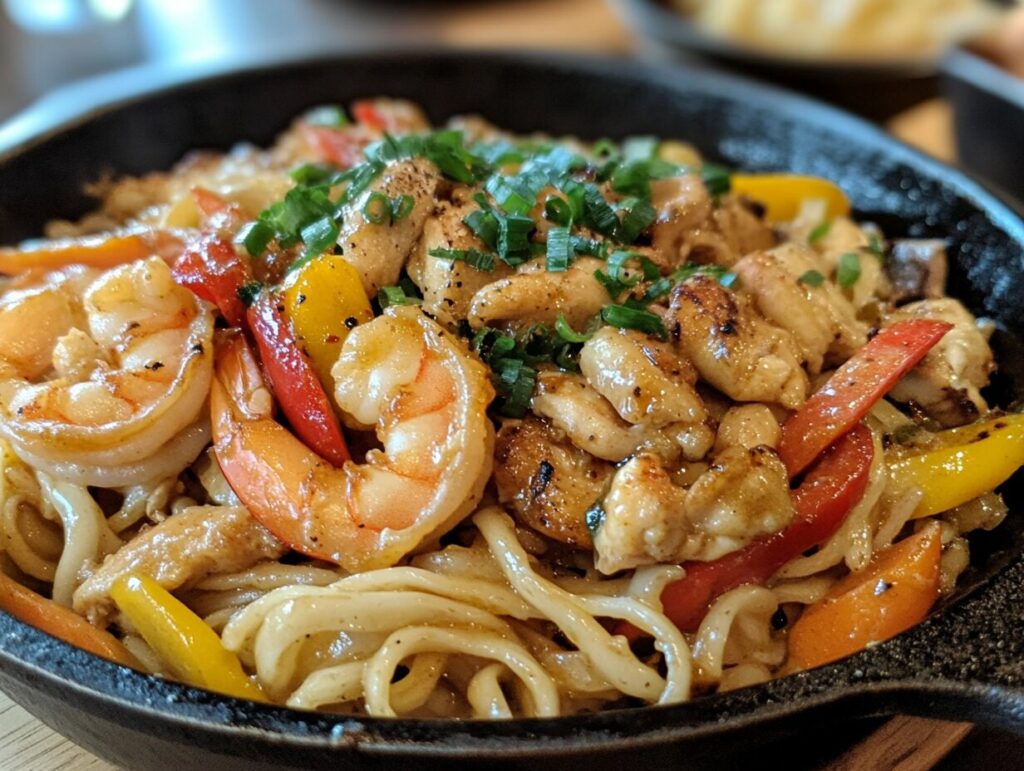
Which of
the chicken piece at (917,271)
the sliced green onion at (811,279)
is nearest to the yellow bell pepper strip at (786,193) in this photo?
the chicken piece at (917,271)

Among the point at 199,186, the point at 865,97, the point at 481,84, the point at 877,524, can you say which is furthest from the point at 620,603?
the point at 865,97

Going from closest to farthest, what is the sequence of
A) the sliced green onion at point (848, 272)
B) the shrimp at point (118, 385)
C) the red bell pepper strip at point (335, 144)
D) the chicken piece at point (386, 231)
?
the shrimp at point (118, 385) < the chicken piece at point (386, 231) < the sliced green onion at point (848, 272) < the red bell pepper strip at point (335, 144)

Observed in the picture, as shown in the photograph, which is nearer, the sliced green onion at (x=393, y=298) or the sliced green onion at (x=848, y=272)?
the sliced green onion at (x=393, y=298)

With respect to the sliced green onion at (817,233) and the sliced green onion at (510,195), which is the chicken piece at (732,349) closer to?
the sliced green onion at (510,195)

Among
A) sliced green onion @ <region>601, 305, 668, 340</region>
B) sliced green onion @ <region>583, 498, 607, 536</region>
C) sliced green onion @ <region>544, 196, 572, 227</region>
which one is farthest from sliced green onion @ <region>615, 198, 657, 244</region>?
sliced green onion @ <region>583, 498, 607, 536</region>

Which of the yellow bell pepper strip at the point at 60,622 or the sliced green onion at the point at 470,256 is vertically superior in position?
the sliced green onion at the point at 470,256

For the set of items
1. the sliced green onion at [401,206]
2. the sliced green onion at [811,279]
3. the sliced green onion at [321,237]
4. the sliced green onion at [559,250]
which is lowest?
the sliced green onion at [811,279]

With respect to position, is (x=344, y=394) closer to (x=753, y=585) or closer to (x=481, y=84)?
(x=753, y=585)
